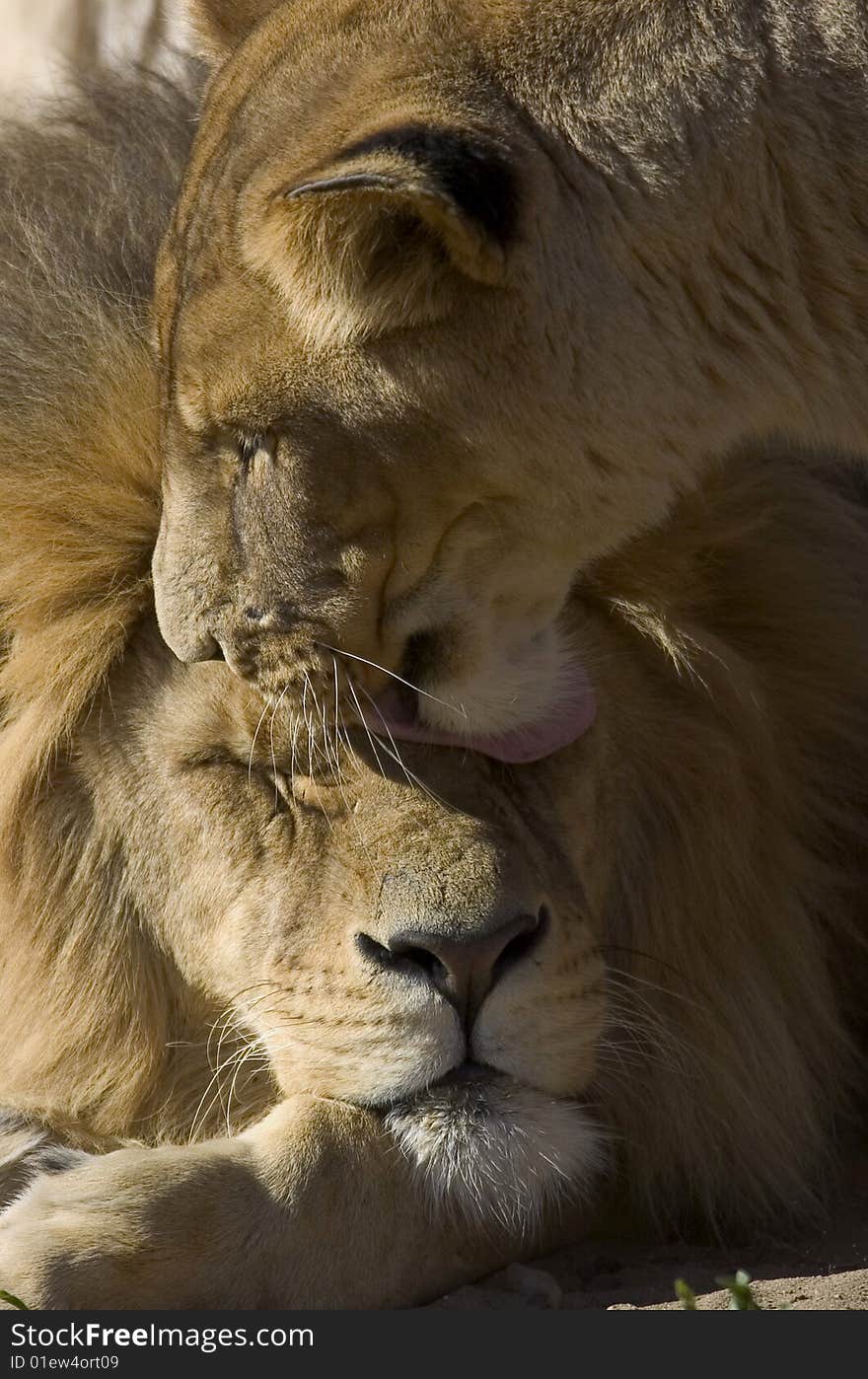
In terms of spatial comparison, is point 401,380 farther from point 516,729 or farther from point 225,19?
point 225,19

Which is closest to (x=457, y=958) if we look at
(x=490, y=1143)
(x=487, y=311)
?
(x=490, y=1143)

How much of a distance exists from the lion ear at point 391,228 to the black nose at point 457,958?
783 millimetres

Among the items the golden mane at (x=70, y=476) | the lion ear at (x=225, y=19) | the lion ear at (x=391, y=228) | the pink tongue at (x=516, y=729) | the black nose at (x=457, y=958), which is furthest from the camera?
the lion ear at (x=225, y=19)

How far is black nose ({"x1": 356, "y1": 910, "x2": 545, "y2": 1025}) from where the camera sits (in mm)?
2705

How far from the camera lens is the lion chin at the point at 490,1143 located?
2.79 meters

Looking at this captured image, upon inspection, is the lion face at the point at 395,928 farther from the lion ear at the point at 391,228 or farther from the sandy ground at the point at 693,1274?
the lion ear at the point at 391,228

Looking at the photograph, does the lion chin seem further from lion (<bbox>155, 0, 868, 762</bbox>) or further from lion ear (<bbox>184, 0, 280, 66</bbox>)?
lion ear (<bbox>184, 0, 280, 66</bbox>)

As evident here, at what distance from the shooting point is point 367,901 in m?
2.82

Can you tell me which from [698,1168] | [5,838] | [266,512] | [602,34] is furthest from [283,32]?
[698,1168]

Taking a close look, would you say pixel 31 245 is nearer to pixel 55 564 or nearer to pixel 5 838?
pixel 55 564

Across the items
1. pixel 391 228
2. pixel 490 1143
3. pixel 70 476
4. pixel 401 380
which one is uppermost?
pixel 391 228

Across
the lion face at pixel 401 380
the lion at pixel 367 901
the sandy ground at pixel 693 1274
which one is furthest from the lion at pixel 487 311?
the sandy ground at pixel 693 1274

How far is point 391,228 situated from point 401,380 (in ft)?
0.71

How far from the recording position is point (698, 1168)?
10.7 ft
